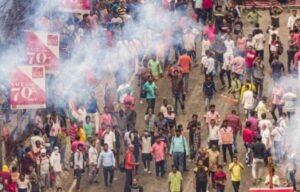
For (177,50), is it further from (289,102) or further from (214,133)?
(214,133)

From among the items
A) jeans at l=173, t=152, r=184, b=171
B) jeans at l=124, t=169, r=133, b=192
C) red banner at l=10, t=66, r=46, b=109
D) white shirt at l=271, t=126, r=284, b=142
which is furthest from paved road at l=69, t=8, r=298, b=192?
red banner at l=10, t=66, r=46, b=109

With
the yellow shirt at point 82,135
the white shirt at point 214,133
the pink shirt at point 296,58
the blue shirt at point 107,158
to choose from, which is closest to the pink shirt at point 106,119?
the yellow shirt at point 82,135

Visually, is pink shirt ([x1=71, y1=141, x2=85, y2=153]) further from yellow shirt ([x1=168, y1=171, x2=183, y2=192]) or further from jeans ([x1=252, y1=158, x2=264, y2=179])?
jeans ([x1=252, y1=158, x2=264, y2=179])

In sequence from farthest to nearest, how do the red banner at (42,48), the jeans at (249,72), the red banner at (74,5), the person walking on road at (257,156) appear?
the jeans at (249,72), the red banner at (74,5), the person walking on road at (257,156), the red banner at (42,48)

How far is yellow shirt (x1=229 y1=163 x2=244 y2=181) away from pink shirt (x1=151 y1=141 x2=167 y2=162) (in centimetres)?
196

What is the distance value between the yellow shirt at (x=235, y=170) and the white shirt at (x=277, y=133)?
5.31 ft

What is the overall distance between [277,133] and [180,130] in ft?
7.49

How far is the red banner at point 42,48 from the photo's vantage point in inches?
1207

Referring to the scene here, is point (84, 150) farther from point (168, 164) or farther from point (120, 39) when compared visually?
point (120, 39)

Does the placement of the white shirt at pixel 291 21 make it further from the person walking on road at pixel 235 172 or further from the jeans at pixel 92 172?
the jeans at pixel 92 172

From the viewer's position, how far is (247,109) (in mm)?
35219

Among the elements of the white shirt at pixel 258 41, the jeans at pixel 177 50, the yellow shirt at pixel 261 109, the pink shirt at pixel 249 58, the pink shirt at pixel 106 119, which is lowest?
the pink shirt at pixel 106 119

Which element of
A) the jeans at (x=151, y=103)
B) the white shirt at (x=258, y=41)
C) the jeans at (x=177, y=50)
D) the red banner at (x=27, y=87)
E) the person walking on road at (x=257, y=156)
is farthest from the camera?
the jeans at (x=177, y=50)

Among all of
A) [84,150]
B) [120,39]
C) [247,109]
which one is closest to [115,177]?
[84,150]
